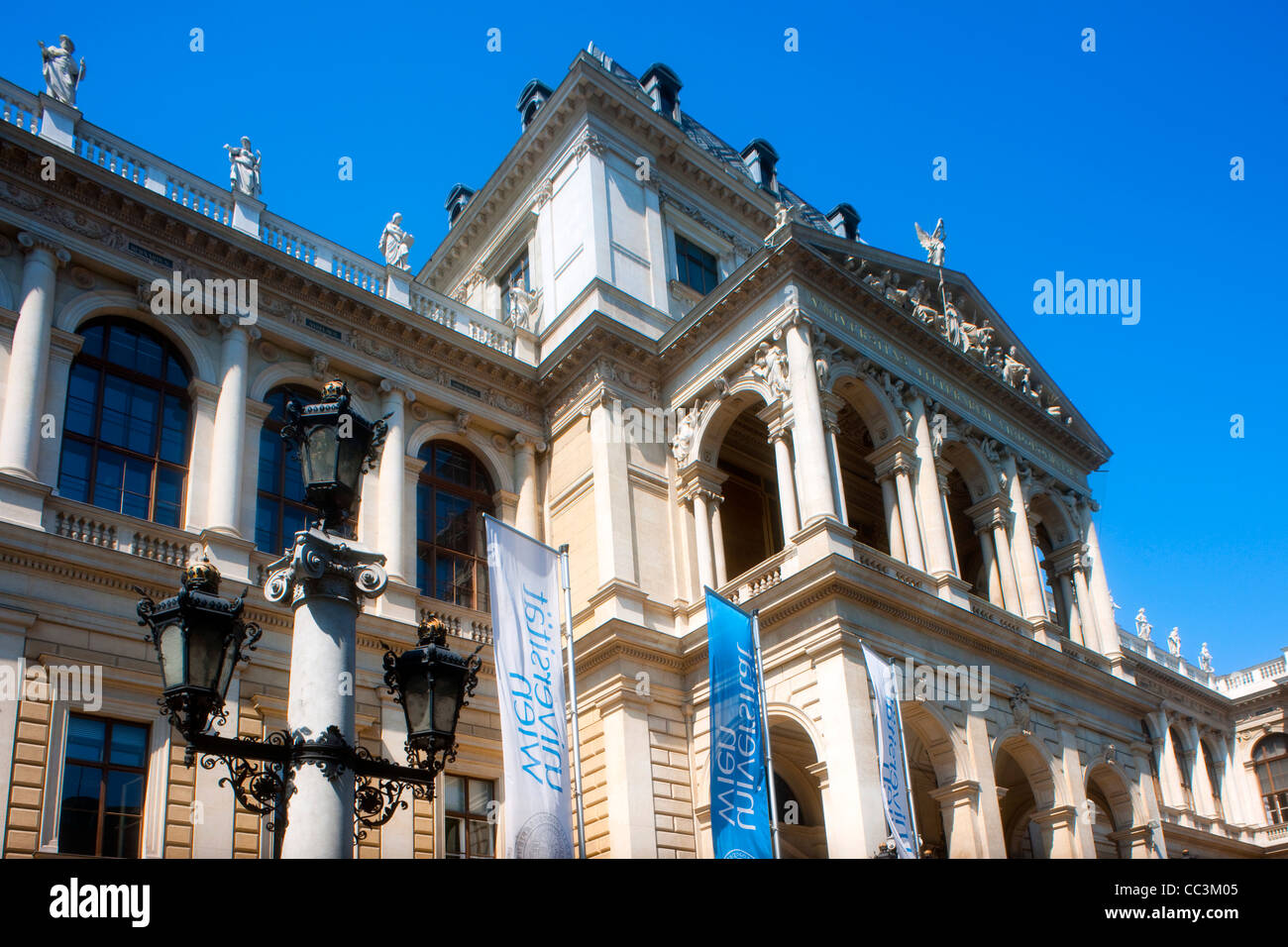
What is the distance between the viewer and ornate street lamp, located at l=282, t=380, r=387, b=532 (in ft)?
24.7

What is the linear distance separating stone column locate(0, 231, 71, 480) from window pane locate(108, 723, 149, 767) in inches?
158

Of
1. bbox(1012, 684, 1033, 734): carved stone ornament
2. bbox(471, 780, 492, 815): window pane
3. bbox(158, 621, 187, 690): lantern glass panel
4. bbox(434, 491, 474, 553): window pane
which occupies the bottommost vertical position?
bbox(158, 621, 187, 690): lantern glass panel

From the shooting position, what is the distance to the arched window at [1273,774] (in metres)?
39.4

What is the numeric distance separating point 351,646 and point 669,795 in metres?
13.7

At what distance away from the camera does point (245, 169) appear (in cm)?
2262

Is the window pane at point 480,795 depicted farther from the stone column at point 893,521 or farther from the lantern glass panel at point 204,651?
the lantern glass panel at point 204,651

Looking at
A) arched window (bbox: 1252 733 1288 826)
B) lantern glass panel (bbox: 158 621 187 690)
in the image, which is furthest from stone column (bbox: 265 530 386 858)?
arched window (bbox: 1252 733 1288 826)

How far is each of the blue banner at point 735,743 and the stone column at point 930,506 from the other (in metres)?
6.15

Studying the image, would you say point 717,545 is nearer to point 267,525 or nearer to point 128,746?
point 267,525

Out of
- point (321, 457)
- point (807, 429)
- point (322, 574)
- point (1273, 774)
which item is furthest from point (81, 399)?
point (1273, 774)

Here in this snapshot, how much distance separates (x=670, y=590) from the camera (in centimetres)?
2239

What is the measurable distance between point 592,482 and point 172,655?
16308 millimetres

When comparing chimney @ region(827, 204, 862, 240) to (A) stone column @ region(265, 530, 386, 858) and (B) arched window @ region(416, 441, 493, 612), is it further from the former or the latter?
(A) stone column @ region(265, 530, 386, 858)

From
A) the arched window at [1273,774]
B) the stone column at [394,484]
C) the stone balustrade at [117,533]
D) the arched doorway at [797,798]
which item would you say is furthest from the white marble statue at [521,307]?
the arched window at [1273,774]
